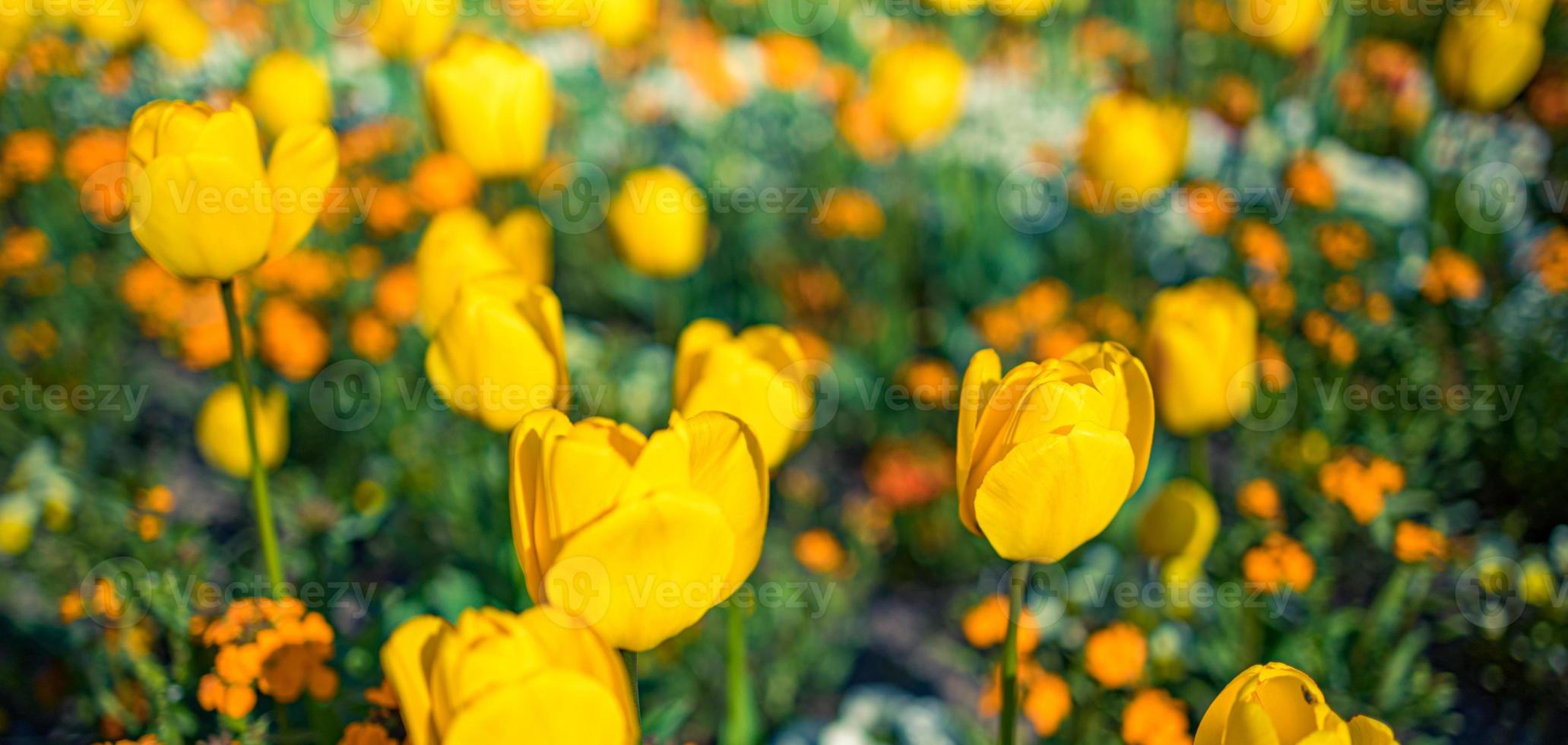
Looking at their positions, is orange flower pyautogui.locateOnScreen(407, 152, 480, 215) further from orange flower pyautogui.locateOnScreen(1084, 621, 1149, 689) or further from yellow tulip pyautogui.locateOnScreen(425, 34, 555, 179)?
orange flower pyautogui.locateOnScreen(1084, 621, 1149, 689)

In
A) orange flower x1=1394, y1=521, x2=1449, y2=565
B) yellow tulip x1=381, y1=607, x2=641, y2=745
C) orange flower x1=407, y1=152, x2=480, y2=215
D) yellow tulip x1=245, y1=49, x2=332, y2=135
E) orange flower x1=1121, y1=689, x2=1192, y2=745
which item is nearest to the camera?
A: yellow tulip x1=381, y1=607, x2=641, y2=745

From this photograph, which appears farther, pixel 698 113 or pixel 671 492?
pixel 698 113

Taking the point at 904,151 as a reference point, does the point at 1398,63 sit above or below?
below

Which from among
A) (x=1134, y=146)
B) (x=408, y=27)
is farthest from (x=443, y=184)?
(x=1134, y=146)

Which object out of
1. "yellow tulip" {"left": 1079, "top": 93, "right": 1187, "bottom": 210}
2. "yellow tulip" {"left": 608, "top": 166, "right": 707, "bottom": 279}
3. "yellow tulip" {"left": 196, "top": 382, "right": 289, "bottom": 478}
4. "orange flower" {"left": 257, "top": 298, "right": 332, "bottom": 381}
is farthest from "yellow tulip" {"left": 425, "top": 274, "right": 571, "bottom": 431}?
"yellow tulip" {"left": 1079, "top": 93, "right": 1187, "bottom": 210}

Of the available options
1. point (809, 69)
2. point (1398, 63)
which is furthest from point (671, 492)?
point (1398, 63)

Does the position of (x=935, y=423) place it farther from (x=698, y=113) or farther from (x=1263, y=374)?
(x=698, y=113)

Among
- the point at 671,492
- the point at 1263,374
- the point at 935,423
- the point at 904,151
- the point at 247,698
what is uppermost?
the point at 671,492
